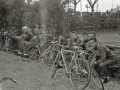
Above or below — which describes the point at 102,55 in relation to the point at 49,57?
above

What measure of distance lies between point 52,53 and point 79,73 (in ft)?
8.42

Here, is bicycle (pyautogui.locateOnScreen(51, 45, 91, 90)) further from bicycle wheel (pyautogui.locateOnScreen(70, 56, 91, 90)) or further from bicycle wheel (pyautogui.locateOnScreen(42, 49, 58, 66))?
bicycle wheel (pyautogui.locateOnScreen(42, 49, 58, 66))

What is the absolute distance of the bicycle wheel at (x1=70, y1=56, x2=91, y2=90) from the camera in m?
4.98

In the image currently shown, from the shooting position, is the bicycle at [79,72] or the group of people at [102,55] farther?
the group of people at [102,55]

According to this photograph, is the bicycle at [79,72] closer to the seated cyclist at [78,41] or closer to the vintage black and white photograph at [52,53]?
the vintage black and white photograph at [52,53]

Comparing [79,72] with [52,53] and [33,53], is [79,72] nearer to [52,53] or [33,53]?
[52,53]

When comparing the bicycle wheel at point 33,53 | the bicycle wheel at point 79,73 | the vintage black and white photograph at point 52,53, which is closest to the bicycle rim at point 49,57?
the vintage black and white photograph at point 52,53

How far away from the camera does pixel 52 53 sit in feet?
24.7

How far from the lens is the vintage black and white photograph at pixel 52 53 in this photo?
5293 millimetres

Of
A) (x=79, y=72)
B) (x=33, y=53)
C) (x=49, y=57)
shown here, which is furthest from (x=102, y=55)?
(x=33, y=53)

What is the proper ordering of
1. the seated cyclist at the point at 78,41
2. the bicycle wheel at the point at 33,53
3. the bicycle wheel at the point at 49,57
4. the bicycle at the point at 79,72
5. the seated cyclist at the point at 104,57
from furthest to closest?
1. the bicycle wheel at the point at 33,53
2. the bicycle wheel at the point at 49,57
3. the seated cyclist at the point at 78,41
4. the seated cyclist at the point at 104,57
5. the bicycle at the point at 79,72

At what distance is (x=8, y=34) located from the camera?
12188 mm

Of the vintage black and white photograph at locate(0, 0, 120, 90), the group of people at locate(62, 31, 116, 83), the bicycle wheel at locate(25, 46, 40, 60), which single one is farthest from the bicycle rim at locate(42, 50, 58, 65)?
the group of people at locate(62, 31, 116, 83)

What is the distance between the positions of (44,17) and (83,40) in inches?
168
